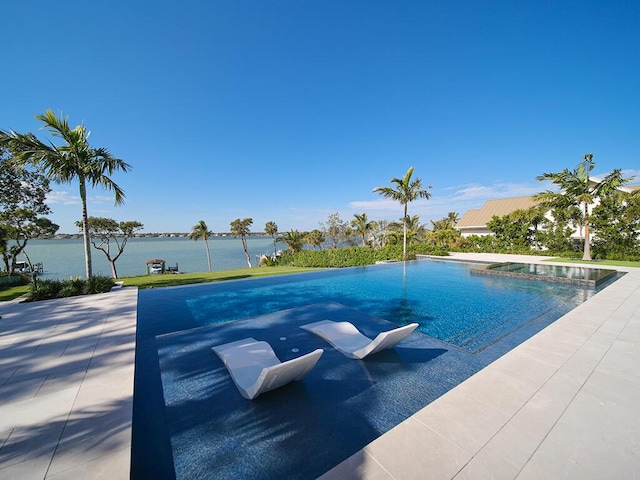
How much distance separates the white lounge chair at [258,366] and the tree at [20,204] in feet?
44.7

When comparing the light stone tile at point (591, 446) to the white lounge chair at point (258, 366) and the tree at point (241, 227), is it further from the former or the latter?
the tree at point (241, 227)

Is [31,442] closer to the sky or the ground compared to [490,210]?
closer to the ground

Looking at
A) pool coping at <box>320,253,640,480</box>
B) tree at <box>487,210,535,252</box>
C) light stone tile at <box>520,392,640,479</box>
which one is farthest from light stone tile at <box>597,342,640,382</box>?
tree at <box>487,210,535,252</box>

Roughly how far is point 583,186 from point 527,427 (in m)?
20.1

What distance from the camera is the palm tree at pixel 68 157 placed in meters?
7.21

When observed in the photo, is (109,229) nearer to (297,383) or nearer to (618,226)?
(297,383)

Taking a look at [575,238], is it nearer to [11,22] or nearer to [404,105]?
[404,105]

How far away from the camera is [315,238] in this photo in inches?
1073

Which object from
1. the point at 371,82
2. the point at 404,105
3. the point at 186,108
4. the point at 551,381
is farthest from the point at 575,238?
the point at 186,108

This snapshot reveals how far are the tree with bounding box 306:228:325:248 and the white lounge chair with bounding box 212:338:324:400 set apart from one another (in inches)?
885

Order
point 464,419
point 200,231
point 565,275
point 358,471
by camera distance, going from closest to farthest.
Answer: point 358,471 < point 464,419 < point 565,275 < point 200,231

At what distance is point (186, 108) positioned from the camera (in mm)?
13859

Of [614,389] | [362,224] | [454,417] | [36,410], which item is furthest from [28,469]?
[362,224]

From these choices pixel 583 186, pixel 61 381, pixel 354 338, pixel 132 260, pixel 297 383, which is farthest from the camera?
pixel 132 260
